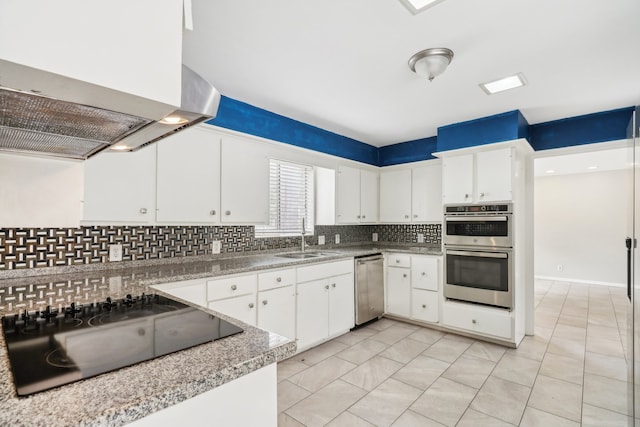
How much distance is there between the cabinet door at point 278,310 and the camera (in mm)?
2777

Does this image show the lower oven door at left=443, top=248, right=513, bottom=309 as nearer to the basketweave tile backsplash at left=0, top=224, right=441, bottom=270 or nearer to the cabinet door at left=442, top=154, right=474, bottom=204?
the cabinet door at left=442, top=154, right=474, bottom=204

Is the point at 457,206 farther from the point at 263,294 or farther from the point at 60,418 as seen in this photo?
the point at 60,418

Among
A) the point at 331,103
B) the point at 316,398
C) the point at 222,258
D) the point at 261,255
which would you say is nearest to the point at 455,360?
the point at 316,398

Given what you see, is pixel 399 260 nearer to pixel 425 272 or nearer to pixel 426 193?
pixel 425 272

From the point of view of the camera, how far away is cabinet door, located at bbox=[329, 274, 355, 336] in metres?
3.51

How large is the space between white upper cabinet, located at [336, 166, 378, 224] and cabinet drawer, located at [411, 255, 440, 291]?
0.92m

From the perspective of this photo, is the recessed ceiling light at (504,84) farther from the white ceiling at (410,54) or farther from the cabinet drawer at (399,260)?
the cabinet drawer at (399,260)

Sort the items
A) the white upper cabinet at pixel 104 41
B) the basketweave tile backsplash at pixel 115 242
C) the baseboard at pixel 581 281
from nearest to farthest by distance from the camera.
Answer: the white upper cabinet at pixel 104 41, the basketweave tile backsplash at pixel 115 242, the baseboard at pixel 581 281

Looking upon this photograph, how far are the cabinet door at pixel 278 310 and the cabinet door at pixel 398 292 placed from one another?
1.70 metres

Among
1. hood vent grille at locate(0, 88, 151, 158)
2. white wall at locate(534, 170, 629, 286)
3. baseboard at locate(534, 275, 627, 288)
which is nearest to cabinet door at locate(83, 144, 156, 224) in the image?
hood vent grille at locate(0, 88, 151, 158)

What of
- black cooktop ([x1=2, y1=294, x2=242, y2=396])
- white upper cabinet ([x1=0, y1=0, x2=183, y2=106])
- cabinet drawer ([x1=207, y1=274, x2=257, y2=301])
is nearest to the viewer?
white upper cabinet ([x1=0, y1=0, x2=183, y2=106])

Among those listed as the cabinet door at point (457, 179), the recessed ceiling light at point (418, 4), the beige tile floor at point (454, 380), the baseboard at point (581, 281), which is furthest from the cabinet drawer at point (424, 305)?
the baseboard at point (581, 281)

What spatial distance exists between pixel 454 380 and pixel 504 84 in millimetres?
2577

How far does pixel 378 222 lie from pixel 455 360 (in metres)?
2.20
